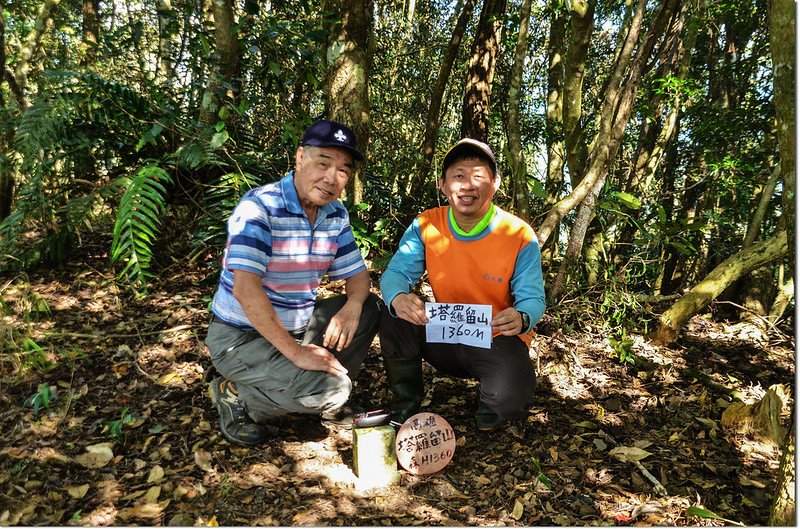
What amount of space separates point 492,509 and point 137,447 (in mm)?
1801

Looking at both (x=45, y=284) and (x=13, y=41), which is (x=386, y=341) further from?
(x=13, y=41)

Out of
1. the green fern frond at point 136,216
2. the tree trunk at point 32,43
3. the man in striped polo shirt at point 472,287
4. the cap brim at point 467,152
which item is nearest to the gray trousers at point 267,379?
the man in striped polo shirt at point 472,287

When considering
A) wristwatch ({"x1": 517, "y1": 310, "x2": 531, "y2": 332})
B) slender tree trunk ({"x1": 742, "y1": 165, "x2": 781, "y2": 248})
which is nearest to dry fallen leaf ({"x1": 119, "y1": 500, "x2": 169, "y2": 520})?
wristwatch ({"x1": 517, "y1": 310, "x2": 531, "y2": 332})

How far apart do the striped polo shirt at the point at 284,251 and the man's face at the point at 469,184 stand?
628 millimetres

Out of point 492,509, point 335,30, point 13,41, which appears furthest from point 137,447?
point 13,41

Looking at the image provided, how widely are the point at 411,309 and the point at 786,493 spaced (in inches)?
68.2

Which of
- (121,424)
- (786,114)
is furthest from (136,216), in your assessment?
(786,114)

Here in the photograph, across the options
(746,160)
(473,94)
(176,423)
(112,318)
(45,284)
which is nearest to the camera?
(176,423)

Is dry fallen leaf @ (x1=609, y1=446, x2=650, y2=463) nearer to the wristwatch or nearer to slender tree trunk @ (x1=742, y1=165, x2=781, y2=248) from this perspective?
the wristwatch

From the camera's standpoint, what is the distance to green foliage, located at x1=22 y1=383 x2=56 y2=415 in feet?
9.57

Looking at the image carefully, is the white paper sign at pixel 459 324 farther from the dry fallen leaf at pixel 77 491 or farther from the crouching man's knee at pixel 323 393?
the dry fallen leaf at pixel 77 491

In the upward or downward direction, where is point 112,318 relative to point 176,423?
upward

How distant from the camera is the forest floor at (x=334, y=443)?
2326 mm

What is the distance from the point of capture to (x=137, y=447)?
271 cm
